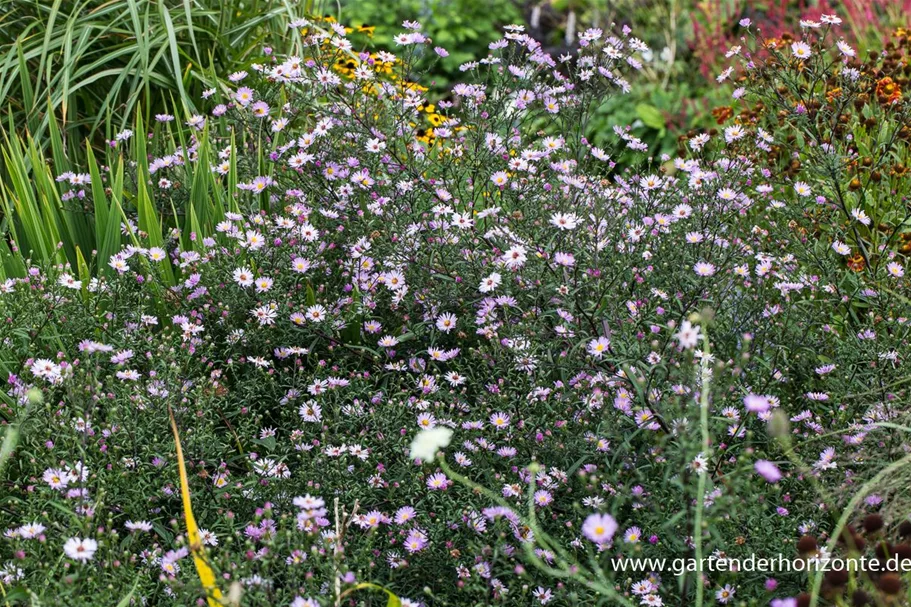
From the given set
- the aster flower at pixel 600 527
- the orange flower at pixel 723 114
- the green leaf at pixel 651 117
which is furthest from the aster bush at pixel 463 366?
the green leaf at pixel 651 117

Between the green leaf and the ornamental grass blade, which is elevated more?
the ornamental grass blade

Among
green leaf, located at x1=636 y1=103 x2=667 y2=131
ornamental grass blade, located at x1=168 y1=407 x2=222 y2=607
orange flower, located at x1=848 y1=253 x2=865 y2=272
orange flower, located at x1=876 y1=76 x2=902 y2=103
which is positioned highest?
orange flower, located at x1=876 y1=76 x2=902 y2=103

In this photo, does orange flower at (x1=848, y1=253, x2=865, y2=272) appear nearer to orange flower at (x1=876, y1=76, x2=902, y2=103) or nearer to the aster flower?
orange flower at (x1=876, y1=76, x2=902, y2=103)

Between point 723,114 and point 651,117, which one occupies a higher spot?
point 723,114

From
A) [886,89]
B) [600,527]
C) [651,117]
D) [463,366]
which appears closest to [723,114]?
[886,89]

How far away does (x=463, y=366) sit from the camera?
2.81m

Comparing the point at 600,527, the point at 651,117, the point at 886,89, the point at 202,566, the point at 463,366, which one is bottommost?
the point at 651,117

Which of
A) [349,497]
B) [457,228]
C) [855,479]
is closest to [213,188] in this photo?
[457,228]

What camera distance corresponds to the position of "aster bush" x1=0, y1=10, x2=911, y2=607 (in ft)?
6.77

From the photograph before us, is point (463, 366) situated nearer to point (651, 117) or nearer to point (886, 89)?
point (886, 89)

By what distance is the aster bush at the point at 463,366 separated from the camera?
2.06 metres

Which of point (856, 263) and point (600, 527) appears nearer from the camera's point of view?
point (600, 527)

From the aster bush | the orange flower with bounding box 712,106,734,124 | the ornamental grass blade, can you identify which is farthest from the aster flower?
the orange flower with bounding box 712,106,734,124

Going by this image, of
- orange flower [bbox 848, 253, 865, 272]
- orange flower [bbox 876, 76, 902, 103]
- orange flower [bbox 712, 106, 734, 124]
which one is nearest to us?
orange flower [bbox 848, 253, 865, 272]
